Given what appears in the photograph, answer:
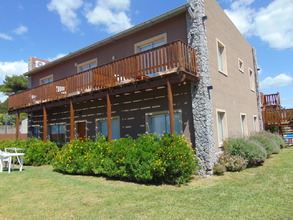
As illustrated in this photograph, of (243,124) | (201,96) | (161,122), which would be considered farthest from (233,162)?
(243,124)

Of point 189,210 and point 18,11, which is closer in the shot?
point 189,210

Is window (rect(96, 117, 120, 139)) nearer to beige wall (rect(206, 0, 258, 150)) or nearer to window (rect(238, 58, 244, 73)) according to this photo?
beige wall (rect(206, 0, 258, 150))

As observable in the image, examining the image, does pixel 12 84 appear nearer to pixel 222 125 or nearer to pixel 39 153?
pixel 39 153

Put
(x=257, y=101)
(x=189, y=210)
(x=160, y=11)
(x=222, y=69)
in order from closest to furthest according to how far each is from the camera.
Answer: (x=189, y=210), (x=160, y=11), (x=222, y=69), (x=257, y=101)

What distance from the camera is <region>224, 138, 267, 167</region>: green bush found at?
902 centimetres

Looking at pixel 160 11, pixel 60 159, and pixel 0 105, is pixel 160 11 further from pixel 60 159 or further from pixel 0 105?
pixel 0 105

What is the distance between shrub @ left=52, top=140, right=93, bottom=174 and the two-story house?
4.07 feet

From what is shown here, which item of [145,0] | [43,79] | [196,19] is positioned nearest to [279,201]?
[196,19]

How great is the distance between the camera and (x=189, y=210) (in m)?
4.49

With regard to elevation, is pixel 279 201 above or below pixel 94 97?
below

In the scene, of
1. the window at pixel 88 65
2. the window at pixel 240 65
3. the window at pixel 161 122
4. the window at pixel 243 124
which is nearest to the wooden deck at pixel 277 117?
the window at pixel 243 124

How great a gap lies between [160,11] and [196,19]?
5.82 ft

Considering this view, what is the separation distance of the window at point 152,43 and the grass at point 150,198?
6226 millimetres

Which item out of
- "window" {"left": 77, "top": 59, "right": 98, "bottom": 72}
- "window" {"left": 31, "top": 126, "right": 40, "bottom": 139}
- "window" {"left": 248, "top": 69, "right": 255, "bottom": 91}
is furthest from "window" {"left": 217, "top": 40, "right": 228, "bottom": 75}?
"window" {"left": 31, "top": 126, "right": 40, "bottom": 139}
